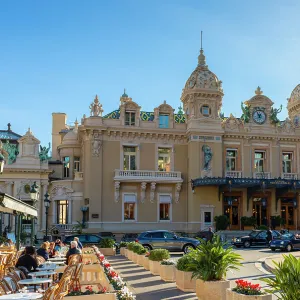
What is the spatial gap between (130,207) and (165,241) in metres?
14.3

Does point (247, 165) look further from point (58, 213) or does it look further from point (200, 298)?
point (200, 298)

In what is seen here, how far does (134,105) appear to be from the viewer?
4225cm

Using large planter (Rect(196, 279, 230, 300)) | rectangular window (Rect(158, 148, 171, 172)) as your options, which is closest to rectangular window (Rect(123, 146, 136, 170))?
rectangular window (Rect(158, 148, 171, 172))

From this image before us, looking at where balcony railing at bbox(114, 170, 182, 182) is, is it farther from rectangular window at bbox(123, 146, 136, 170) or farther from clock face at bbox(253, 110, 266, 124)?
clock face at bbox(253, 110, 266, 124)

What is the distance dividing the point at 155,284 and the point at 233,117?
31.0m

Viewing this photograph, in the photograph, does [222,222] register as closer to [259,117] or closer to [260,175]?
[260,175]

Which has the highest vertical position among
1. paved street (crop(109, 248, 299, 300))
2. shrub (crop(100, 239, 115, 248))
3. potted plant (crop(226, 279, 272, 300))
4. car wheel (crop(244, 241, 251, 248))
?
potted plant (crop(226, 279, 272, 300))

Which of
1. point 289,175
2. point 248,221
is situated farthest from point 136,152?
point 289,175

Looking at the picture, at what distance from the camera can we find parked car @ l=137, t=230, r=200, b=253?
89.4ft

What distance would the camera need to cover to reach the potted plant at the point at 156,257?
16.7m

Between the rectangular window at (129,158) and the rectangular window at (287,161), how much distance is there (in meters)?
14.8

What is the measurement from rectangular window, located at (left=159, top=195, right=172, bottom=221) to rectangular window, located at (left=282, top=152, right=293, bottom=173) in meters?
12.0

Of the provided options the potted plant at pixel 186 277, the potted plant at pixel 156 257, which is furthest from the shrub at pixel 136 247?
the potted plant at pixel 186 277

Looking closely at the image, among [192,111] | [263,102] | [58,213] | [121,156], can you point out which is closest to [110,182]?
[121,156]
